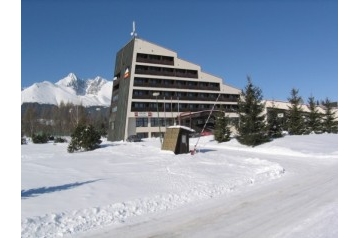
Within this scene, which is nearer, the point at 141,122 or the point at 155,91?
the point at 141,122

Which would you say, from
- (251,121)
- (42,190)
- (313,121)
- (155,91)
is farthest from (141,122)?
(42,190)

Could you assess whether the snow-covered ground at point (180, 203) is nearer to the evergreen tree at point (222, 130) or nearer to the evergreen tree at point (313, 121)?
the evergreen tree at point (222, 130)

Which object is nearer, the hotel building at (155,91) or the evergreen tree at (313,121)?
the evergreen tree at (313,121)

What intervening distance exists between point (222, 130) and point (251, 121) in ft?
23.8

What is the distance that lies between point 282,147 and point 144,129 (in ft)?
137

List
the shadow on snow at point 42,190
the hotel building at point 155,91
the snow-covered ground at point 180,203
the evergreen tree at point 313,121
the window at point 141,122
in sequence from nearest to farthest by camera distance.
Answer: the snow-covered ground at point 180,203, the shadow on snow at point 42,190, the evergreen tree at point 313,121, the hotel building at point 155,91, the window at point 141,122

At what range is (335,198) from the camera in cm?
1059

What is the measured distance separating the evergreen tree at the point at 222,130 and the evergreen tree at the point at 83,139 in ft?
49.7

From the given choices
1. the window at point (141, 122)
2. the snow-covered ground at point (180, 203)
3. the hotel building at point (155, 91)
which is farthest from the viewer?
the window at point (141, 122)

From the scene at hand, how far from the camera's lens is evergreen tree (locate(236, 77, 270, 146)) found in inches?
1390

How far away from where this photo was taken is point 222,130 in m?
42.3

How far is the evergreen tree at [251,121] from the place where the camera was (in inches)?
1390

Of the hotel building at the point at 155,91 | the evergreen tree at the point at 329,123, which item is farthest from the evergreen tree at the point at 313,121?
the hotel building at the point at 155,91

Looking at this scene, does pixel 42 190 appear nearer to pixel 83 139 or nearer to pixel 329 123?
pixel 83 139
